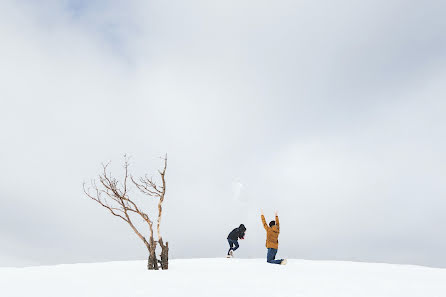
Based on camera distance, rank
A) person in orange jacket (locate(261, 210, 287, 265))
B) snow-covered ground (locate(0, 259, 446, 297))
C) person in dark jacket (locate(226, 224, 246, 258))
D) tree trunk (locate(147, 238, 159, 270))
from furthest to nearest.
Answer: person in dark jacket (locate(226, 224, 246, 258))
person in orange jacket (locate(261, 210, 287, 265))
tree trunk (locate(147, 238, 159, 270))
snow-covered ground (locate(0, 259, 446, 297))

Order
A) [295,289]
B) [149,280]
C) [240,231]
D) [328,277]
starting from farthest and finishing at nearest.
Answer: [240,231] < [328,277] < [149,280] < [295,289]

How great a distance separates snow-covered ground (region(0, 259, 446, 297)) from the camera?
9.52 m

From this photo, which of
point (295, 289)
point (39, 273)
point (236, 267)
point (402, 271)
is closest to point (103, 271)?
point (39, 273)

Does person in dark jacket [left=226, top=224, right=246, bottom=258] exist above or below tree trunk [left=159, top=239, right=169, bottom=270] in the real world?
above

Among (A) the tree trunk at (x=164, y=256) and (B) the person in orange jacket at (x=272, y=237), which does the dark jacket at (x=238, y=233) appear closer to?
(B) the person in orange jacket at (x=272, y=237)

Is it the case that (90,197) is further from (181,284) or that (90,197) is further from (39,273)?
(181,284)

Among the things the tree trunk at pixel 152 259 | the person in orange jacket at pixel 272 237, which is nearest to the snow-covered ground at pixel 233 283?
the tree trunk at pixel 152 259

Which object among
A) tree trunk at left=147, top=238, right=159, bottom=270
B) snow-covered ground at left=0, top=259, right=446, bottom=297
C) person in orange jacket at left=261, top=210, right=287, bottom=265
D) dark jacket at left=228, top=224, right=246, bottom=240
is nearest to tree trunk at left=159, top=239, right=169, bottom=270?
tree trunk at left=147, top=238, right=159, bottom=270

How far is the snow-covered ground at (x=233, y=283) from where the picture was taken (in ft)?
31.2

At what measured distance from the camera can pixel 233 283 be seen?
10.7m

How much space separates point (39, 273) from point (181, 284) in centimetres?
578

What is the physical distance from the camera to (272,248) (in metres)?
16.2

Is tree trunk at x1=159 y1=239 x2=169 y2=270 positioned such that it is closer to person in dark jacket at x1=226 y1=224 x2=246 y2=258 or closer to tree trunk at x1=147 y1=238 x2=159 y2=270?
tree trunk at x1=147 y1=238 x2=159 y2=270

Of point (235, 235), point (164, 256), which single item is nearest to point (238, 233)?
point (235, 235)
